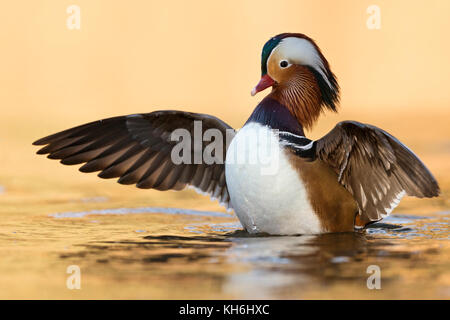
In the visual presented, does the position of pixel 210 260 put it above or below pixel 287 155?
below

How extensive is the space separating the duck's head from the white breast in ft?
1.34

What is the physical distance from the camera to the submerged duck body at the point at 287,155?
5488 millimetres

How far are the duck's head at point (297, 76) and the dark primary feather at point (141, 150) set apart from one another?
597 mm

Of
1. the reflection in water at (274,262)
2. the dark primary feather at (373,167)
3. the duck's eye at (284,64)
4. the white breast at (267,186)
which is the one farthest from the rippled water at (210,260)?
the duck's eye at (284,64)

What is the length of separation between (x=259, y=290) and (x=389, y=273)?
0.79 metres

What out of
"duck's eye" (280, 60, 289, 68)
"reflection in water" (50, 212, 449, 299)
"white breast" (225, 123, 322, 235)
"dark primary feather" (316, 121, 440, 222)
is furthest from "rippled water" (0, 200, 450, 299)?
"duck's eye" (280, 60, 289, 68)

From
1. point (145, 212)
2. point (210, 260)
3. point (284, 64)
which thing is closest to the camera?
point (210, 260)

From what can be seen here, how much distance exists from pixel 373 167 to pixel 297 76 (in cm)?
83

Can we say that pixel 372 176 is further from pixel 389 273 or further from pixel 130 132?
pixel 130 132


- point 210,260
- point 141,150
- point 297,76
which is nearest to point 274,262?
point 210,260

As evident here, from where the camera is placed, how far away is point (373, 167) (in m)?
5.79

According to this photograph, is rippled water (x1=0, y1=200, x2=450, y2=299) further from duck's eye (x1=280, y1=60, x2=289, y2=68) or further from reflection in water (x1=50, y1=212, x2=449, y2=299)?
duck's eye (x1=280, y1=60, x2=289, y2=68)

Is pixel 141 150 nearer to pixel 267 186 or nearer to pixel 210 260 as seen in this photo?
pixel 267 186

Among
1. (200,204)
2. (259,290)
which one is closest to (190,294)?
(259,290)
